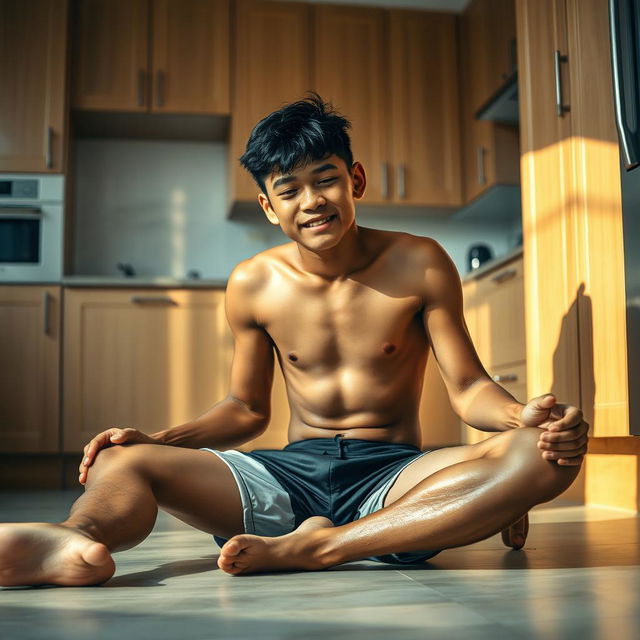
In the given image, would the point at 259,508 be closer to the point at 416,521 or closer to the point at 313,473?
the point at 313,473

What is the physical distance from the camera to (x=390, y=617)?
0.98 metres

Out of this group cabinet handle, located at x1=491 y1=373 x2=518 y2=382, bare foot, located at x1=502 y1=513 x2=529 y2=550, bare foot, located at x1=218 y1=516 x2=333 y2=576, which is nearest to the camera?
bare foot, located at x1=218 y1=516 x2=333 y2=576

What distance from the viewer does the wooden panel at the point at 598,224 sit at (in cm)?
213

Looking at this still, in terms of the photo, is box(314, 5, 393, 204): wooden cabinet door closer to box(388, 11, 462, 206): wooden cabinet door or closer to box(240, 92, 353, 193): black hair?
box(388, 11, 462, 206): wooden cabinet door

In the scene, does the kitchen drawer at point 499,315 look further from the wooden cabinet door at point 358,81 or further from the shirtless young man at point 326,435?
the shirtless young man at point 326,435

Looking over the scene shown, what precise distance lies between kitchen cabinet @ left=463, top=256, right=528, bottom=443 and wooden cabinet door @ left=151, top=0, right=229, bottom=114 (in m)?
1.52

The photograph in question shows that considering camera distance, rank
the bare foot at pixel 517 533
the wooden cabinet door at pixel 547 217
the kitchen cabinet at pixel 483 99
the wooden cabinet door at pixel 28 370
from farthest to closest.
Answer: the kitchen cabinet at pixel 483 99 < the wooden cabinet door at pixel 28 370 < the wooden cabinet door at pixel 547 217 < the bare foot at pixel 517 533

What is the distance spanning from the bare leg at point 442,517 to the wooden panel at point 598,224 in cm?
90

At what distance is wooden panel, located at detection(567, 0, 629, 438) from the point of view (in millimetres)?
2129

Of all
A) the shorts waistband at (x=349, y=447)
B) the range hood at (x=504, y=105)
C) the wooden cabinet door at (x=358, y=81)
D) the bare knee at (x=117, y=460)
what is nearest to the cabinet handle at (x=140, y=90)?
the wooden cabinet door at (x=358, y=81)

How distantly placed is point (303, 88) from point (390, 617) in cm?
360

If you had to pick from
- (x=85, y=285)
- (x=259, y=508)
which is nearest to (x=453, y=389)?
(x=259, y=508)

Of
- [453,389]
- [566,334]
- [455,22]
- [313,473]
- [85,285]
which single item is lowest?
[313,473]

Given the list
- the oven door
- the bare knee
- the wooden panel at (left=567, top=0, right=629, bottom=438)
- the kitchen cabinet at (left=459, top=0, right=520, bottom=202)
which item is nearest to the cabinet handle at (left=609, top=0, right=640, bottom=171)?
the wooden panel at (left=567, top=0, right=629, bottom=438)
